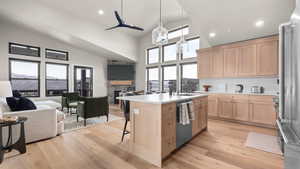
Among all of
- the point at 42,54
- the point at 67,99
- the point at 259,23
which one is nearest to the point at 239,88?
the point at 259,23

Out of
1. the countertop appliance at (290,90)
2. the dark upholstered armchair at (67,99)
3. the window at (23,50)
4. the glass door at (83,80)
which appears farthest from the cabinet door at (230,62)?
the window at (23,50)

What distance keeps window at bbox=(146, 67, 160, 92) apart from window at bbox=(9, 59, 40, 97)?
5.10m

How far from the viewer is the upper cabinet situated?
3.74m

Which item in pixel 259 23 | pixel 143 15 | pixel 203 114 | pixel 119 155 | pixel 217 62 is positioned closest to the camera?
pixel 119 155

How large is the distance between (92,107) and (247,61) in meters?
4.86

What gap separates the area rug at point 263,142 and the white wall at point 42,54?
277 inches

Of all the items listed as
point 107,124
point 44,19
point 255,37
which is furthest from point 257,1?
point 44,19

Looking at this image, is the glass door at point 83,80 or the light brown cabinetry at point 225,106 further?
the glass door at point 83,80

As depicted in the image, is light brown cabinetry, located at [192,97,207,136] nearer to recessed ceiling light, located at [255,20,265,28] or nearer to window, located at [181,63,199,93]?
window, located at [181,63,199,93]

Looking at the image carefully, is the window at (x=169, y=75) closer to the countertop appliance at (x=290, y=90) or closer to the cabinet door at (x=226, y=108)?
the cabinet door at (x=226, y=108)

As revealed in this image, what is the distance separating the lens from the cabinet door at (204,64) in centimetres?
491

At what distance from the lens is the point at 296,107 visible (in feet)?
4.03

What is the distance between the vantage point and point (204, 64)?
198 inches

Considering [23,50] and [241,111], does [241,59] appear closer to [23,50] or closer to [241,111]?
[241,111]
